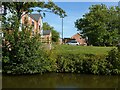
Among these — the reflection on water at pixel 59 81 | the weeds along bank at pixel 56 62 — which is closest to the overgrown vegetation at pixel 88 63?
the weeds along bank at pixel 56 62

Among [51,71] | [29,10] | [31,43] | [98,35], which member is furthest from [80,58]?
[98,35]

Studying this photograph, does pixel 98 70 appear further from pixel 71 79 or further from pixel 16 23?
pixel 16 23

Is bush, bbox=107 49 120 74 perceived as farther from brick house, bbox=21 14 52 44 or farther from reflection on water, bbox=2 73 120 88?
brick house, bbox=21 14 52 44

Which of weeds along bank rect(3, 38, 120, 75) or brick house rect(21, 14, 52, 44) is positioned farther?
brick house rect(21, 14, 52, 44)

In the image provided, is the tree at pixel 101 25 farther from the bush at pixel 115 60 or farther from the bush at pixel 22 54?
the bush at pixel 22 54

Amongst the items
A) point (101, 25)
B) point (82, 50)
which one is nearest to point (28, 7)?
point (82, 50)

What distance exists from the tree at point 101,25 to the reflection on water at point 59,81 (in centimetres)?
2125

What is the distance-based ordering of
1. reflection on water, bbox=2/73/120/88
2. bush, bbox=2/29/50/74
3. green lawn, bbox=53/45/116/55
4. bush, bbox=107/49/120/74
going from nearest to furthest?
reflection on water, bbox=2/73/120/88 < bush, bbox=2/29/50/74 < bush, bbox=107/49/120/74 < green lawn, bbox=53/45/116/55

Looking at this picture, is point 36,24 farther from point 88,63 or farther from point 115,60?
point 115,60

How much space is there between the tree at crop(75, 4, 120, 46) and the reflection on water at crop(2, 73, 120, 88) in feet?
69.7

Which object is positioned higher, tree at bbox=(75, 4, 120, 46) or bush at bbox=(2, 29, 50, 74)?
tree at bbox=(75, 4, 120, 46)

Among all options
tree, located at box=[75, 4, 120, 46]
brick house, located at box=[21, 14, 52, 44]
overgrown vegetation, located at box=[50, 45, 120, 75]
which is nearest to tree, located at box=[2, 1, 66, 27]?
brick house, located at box=[21, 14, 52, 44]

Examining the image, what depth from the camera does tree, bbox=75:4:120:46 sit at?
37.3 meters

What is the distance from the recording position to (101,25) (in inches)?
1481
